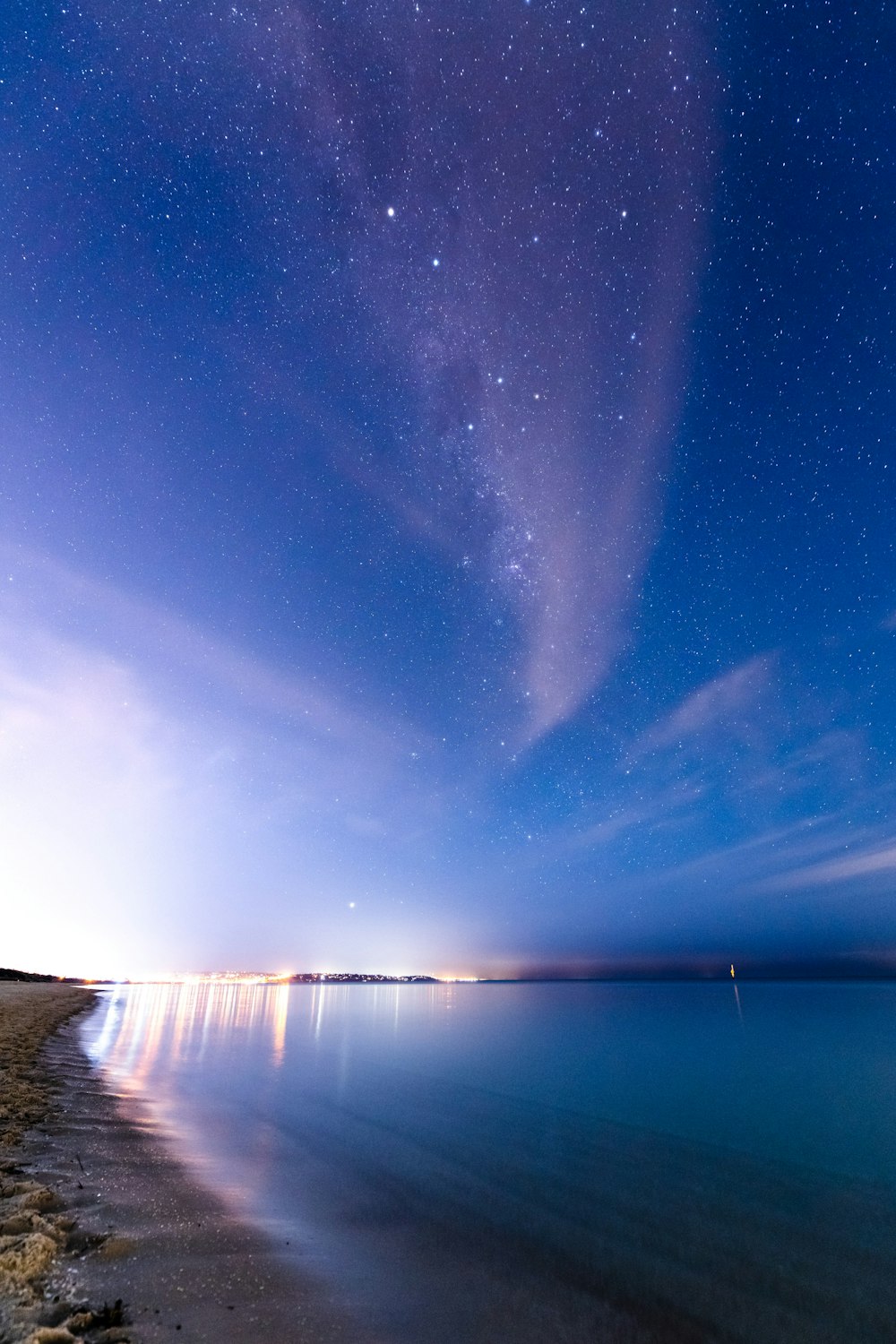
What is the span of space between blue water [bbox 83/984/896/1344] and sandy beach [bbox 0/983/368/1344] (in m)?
0.62

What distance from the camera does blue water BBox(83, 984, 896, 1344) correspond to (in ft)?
23.8

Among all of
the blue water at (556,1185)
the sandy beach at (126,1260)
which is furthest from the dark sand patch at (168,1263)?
the blue water at (556,1185)

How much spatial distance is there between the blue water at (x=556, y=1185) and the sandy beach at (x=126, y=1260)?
0.62 m

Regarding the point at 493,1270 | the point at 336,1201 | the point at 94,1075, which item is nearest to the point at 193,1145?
the point at 336,1201

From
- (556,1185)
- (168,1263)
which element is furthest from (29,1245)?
(556,1185)

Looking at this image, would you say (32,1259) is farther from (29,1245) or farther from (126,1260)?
(126,1260)

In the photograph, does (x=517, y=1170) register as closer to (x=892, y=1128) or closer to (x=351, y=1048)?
(x=892, y=1128)

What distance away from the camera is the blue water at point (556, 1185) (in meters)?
7.26

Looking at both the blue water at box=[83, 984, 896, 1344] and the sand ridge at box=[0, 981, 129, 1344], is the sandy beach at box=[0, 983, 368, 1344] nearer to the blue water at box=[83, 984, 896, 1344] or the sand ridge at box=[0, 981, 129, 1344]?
the sand ridge at box=[0, 981, 129, 1344]

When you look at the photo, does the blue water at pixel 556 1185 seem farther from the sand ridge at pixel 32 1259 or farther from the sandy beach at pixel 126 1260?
the sand ridge at pixel 32 1259

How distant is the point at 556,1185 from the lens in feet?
38.3

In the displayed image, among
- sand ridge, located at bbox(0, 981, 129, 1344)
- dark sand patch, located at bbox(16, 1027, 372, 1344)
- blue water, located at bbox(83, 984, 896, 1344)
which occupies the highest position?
sand ridge, located at bbox(0, 981, 129, 1344)

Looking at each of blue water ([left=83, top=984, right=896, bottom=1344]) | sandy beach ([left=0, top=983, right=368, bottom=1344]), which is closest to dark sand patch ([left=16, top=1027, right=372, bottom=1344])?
sandy beach ([left=0, top=983, right=368, bottom=1344])

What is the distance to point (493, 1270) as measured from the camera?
7809 millimetres
